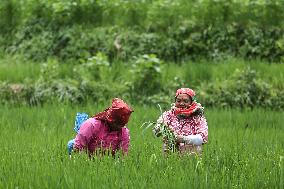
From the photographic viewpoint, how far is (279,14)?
12.9 m

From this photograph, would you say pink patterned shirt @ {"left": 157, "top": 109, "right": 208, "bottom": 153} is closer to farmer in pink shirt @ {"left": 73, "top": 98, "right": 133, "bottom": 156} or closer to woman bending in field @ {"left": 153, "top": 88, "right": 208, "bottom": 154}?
woman bending in field @ {"left": 153, "top": 88, "right": 208, "bottom": 154}

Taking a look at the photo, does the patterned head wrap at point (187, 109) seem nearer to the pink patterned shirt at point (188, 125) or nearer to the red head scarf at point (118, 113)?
the pink patterned shirt at point (188, 125)

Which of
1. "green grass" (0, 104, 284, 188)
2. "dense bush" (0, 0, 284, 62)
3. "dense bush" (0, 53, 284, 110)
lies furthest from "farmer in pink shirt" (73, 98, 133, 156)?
"dense bush" (0, 0, 284, 62)

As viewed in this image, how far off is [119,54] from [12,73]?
231 centimetres

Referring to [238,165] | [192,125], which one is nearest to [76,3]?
[192,125]

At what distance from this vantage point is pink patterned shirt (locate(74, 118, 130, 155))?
5.23 meters

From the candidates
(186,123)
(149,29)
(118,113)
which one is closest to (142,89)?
(149,29)

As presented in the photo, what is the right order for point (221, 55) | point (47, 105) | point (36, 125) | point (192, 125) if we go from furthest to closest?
point (221, 55)
point (47, 105)
point (36, 125)
point (192, 125)

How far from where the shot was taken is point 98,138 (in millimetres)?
5285

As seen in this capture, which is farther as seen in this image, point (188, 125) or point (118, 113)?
point (188, 125)

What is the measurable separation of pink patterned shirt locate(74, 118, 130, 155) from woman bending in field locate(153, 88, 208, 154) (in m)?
0.35

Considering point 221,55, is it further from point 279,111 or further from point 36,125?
point 36,125

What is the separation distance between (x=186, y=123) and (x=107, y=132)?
70cm

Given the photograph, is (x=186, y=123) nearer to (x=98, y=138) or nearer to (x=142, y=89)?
(x=98, y=138)
